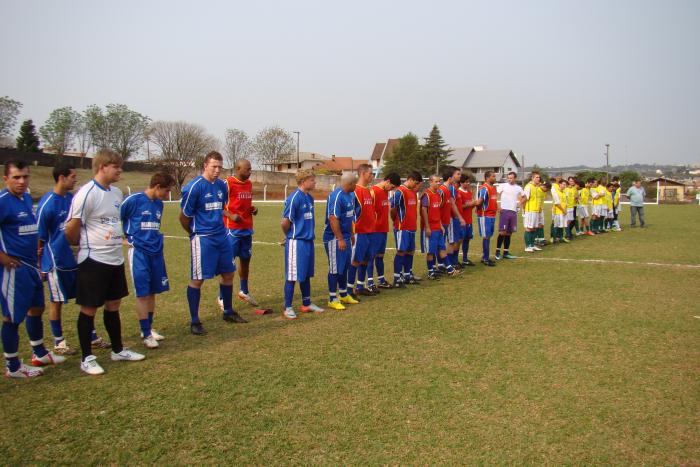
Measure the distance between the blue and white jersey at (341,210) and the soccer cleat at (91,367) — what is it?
11.9ft

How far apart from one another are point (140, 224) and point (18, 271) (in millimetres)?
1343

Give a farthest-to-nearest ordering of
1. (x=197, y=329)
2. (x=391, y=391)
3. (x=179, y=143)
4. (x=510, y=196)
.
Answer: (x=179, y=143) → (x=510, y=196) → (x=197, y=329) → (x=391, y=391)

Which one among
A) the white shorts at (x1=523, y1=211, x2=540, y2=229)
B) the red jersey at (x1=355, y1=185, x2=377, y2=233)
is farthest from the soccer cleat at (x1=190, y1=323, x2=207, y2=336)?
the white shorts at (x1=523, y1=211, x2=540, y2=229)

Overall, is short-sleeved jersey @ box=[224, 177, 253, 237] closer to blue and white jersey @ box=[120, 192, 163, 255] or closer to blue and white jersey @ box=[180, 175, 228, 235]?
blue and white jersey @ box=[180, 175, 228, 235]

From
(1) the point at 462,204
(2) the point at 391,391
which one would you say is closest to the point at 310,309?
(2) the point at 391,391

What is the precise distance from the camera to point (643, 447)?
3416mm

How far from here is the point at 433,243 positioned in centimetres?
988

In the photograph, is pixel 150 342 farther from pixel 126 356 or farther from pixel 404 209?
pixel 404 209

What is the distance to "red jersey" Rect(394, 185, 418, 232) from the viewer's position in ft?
30.1

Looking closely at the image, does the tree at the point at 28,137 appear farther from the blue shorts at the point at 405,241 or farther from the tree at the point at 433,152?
the blue shorts at the point at 405,241

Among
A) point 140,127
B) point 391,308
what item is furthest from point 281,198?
point 391,308

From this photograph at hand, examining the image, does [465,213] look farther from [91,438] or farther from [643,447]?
[91,438]

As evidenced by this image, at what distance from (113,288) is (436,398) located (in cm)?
348

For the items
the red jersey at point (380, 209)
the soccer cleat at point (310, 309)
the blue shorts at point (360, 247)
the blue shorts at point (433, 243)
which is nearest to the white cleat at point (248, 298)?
the soccer cleat at point (310, 309)
